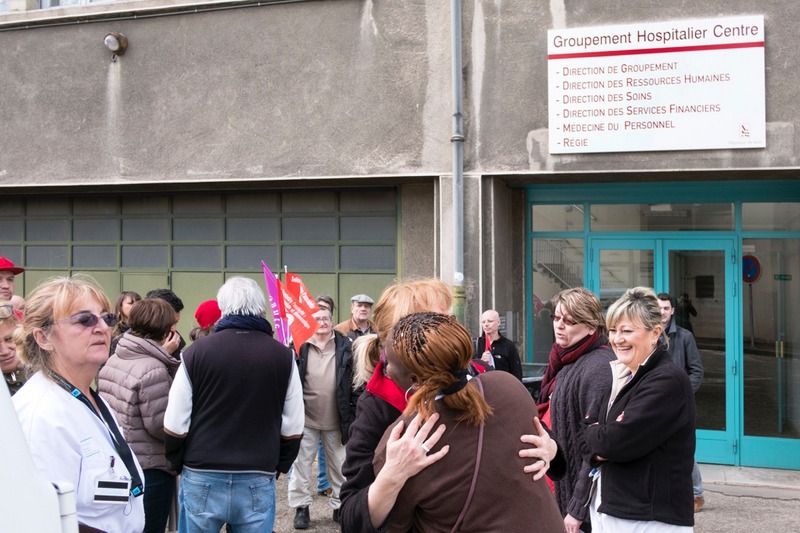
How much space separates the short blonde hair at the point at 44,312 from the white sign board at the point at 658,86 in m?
5.86

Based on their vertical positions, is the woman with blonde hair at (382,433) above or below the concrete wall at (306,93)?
below

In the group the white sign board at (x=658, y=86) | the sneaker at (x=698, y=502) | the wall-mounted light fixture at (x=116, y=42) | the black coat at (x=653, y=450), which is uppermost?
the wall-mounted light fixture at (x=116, y=42)

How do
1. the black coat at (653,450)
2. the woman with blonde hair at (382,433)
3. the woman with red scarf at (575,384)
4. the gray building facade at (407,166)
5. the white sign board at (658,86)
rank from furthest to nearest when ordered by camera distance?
the gray building facade at (407,166)
the white sign board at (658,86)
the woman with red scarf at (575,384)
the black coat at (653,450)
the woman with blonde hair at (382,433)

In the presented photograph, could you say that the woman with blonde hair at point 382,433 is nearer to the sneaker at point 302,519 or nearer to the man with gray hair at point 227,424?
the man with gray hair at point 227,424

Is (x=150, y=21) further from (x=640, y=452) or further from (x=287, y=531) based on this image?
(x=640, y=452)

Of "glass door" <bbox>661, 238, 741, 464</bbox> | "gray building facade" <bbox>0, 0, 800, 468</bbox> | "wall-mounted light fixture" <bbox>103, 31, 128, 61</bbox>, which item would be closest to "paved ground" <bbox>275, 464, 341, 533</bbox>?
"gray building facade" <bbox>0, 0, 800, 468</bbox>

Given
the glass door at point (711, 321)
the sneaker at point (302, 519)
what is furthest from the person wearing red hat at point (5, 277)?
the glass door at point (711, 321)

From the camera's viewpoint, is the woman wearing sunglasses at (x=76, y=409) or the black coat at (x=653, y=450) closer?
the woman wearing sunglasses at (x=76, y=409)

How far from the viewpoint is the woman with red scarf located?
3779 millimetres

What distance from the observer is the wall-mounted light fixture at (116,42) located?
9.02m

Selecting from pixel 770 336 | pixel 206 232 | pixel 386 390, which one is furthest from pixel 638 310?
pixel 206 232

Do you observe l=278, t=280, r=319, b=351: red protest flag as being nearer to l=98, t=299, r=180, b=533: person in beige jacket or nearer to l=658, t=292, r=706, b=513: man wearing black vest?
l=98, t=299, r=180, b=533: person in beige jacket

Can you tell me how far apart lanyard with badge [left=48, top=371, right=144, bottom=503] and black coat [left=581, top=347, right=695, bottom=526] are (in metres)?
2.06

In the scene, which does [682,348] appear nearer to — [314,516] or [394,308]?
[314,516]
